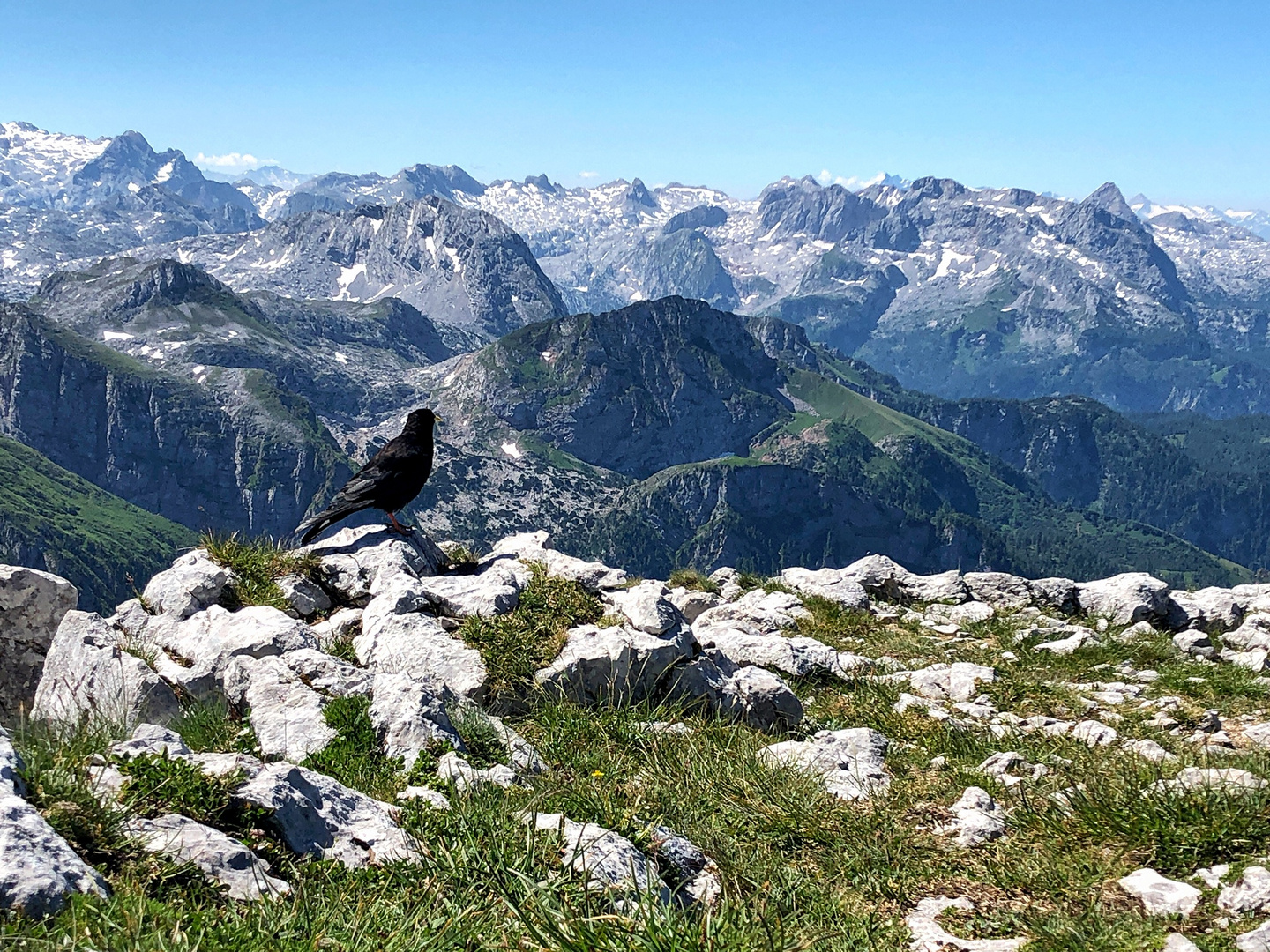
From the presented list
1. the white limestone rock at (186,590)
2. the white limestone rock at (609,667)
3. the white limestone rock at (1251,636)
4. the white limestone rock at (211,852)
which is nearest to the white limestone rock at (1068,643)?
the white limestone rock at (1251,636)

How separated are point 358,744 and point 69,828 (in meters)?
3.49

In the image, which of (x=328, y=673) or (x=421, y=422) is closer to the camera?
(x=328, y=673)

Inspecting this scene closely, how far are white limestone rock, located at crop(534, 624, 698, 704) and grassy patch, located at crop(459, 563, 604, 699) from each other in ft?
1.00

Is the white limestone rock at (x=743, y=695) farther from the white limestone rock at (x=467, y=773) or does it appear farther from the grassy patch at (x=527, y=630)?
the white limestone rock at (x=467, y=773)

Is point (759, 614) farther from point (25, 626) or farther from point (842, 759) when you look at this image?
point (25, 626)

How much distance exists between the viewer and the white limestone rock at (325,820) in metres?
6.15

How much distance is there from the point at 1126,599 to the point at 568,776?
17.7 meters

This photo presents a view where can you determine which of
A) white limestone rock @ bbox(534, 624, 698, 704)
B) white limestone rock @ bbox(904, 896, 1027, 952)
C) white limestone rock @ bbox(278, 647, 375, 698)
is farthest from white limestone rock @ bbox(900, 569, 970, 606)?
white limestone rock @ bbox(278, 647, 375, 698)

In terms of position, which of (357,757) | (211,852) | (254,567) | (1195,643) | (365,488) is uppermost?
(211,852)

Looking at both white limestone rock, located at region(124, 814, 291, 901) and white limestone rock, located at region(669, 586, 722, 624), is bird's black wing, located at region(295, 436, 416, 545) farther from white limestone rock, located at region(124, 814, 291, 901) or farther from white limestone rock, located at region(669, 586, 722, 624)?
white limestone rock, located at region(124, 814, 291, 901)

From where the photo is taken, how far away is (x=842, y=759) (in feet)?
32.7

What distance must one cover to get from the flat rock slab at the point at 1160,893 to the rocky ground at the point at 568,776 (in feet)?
0.11

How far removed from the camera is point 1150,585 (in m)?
20.6

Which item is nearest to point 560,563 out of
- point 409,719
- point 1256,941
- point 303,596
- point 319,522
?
point 319,522
